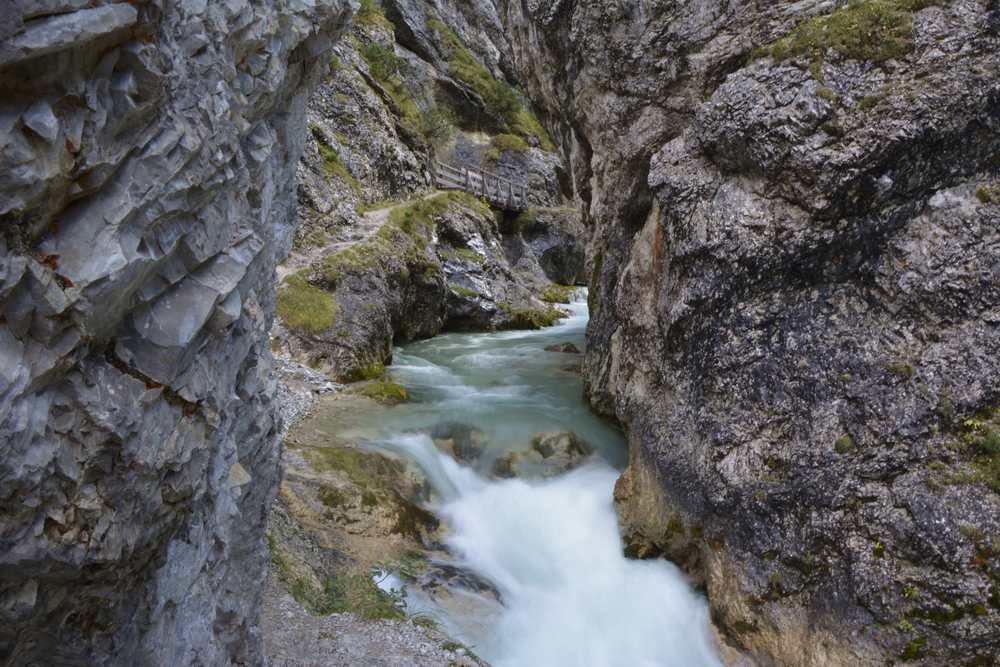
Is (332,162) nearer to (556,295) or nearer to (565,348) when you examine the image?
(565,348)

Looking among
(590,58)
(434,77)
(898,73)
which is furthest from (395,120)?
(898,73)

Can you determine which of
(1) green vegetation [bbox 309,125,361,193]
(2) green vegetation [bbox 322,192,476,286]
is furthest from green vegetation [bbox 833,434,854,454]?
(1) green vegetation [bbox 309,125,361,193]

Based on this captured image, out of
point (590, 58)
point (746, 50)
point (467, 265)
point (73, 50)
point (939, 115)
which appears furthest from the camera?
point (467, 265)

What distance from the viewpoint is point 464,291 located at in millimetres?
24328

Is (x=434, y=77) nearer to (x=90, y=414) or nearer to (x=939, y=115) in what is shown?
(x=939, y=115)

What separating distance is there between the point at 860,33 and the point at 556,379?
10882 mm

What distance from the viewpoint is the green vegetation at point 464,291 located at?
2414 centimetres

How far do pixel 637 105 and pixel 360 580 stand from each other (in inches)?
396

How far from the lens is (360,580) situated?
322 inches

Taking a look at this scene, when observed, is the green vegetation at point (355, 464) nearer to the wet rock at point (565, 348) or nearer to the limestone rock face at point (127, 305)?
the limestone rock face at point (127, 305)

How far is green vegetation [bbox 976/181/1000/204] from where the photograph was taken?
24.7ft

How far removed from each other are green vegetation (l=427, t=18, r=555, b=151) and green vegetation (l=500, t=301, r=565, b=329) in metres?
21.8

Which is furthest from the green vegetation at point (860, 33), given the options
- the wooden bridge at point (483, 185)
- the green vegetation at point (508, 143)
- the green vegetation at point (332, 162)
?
the green vegetation at point (508, 143)

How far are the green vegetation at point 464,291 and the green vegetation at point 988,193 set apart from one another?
18.2 meters
